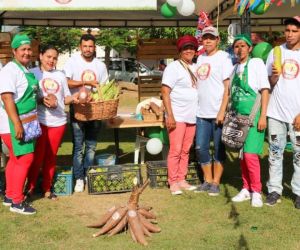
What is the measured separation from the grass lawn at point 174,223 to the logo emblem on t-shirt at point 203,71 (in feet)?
4.67

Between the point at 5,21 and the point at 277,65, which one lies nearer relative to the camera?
the point at 277,65

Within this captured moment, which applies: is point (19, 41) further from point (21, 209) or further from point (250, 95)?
point (250, 95)

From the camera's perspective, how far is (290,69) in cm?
441

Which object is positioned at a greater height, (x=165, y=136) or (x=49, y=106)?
(x=49, y=106)

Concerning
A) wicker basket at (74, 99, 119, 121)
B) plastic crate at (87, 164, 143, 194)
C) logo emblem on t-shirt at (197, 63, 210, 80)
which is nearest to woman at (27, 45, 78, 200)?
wicker basket at (74, 99, 119, 121)

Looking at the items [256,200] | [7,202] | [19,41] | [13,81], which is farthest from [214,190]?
[19,41]

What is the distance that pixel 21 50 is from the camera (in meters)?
4.30

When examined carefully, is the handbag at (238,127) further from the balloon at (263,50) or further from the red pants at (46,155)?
the red pants at (46,155)

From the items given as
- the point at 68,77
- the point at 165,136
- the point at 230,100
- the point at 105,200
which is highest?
the point at 68,77

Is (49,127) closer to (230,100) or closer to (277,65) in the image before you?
(230,100)

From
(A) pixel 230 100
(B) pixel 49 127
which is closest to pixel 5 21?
(B) pixel 49 127

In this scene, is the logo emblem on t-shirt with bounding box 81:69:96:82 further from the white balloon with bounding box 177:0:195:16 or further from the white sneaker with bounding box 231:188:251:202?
the white sneaker with bounding box 231:188:251:202

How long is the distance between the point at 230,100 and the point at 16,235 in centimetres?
265

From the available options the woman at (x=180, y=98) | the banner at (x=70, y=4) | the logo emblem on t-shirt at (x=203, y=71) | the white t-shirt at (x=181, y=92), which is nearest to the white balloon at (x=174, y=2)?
the banner at (x=70, y=4)
